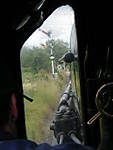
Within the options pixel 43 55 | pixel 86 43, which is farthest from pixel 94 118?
pixel 43 55

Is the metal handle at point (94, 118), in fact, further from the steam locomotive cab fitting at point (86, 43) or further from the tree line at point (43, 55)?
the tree line at point (43, 55)

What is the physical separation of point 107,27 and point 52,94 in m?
0.53

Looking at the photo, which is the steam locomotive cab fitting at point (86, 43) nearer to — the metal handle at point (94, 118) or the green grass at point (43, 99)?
the metal handle at point (94, 118)

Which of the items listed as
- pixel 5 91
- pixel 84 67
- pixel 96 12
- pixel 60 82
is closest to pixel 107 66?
pixel 84 67

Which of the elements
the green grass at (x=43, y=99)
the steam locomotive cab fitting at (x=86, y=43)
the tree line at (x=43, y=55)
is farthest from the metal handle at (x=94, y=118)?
the tree line at (x=43, y=55)

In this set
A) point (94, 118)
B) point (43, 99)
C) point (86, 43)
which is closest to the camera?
point (94, 118)

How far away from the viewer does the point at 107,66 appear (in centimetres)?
188

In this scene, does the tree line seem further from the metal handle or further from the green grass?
the metal handle

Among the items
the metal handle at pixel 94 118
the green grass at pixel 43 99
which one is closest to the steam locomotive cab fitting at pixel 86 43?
the metal handle at pixel 94 118

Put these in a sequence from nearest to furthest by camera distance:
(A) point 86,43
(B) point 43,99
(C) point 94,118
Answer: (C) point 94,118, (A) point 86,43, (B) point 43,99

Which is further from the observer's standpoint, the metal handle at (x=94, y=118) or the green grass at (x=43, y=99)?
the green grass at (x=43, y=99)

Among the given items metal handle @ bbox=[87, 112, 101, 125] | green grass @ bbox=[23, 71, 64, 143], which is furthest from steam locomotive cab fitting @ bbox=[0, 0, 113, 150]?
green grass @ bbox=[23, 71, 64, 143]

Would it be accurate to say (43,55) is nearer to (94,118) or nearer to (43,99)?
(43,99)

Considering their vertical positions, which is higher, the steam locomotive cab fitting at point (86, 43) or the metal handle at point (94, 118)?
the steam locomotive cab fitting at point (86, 43)
